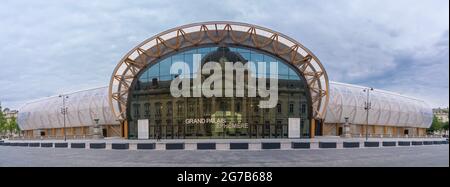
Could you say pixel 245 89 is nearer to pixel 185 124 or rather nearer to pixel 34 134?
pixel 185 124

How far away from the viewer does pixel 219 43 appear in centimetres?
4459

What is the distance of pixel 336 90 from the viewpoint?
64.9m

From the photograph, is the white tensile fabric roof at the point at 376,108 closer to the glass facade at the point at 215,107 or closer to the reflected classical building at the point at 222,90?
the reflected classical building at the point at 222,90

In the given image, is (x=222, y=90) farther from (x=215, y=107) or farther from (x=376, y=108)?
(x=376, y=108)

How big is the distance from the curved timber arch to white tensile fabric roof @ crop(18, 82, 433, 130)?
17.3m

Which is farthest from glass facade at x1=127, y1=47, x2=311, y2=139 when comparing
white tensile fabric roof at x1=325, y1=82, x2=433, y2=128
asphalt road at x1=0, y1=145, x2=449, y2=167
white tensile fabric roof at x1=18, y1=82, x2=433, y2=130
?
asphalt road at x1=0, y1=145, x2=449, y2=167

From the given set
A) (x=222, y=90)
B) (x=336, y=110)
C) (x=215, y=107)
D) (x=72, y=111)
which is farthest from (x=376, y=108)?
(x=72, y=111)

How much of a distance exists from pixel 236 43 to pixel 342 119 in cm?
3380

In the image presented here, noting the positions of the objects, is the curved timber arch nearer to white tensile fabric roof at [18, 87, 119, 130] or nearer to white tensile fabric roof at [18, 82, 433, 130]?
white tensile fabric roof at [18, 82, 433, 130]

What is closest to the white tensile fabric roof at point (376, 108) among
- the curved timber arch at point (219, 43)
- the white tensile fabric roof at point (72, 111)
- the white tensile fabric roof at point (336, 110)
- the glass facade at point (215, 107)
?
the white tensile fabric roof at point (336, 110)

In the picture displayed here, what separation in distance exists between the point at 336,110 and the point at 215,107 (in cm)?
3288

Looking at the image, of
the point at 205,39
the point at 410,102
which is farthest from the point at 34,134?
the point at 410,102

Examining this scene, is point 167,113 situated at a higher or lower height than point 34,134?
higher

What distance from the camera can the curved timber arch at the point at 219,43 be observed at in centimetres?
4306
